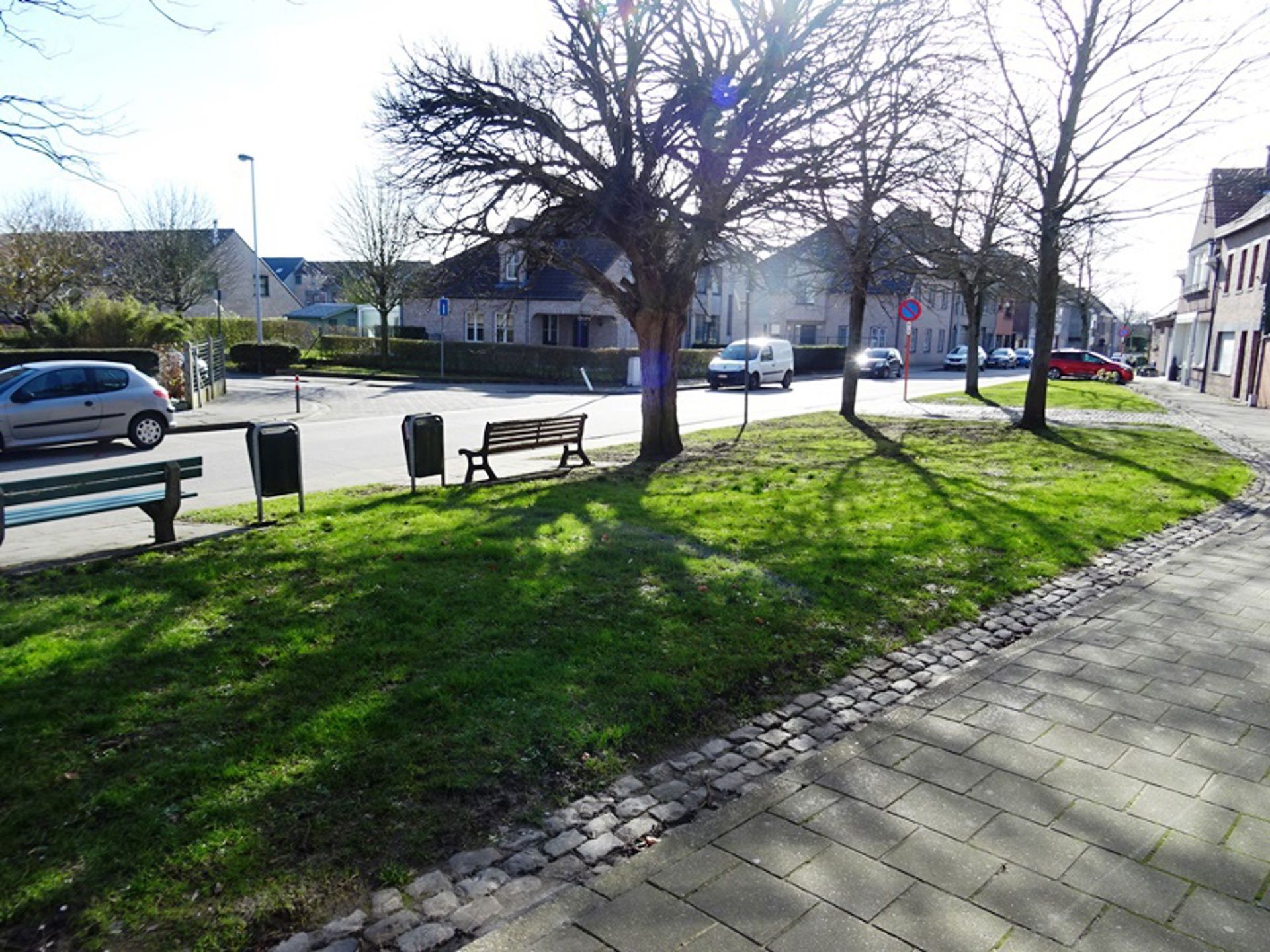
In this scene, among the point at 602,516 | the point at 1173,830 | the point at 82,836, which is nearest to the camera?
the point at 82,836

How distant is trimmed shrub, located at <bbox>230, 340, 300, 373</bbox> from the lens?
125 ft

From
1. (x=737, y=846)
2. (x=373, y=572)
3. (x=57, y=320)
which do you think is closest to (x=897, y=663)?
(x=737, y=846)

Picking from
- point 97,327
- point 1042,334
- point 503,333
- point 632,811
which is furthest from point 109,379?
point 503,333

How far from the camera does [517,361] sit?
3544cm

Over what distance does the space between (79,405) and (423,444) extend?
777 centimetres

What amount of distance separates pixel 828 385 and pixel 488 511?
30.1 metres

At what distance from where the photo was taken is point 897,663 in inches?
214

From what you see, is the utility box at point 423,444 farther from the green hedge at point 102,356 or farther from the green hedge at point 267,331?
the green hedge at point 267,331

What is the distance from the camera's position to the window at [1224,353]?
34062 mm

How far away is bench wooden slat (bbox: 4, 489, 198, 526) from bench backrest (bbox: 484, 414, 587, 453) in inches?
166

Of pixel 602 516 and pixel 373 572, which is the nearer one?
pixel 373 572

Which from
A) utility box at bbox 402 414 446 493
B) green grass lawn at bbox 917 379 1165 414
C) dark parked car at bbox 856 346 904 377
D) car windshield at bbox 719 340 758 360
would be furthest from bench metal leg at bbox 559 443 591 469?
dark parked car at bbox 856 346 904 377

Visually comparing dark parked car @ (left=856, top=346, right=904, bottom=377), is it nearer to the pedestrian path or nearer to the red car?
the red car

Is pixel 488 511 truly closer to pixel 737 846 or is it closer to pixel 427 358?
pixel 737 846
